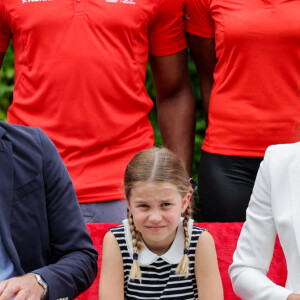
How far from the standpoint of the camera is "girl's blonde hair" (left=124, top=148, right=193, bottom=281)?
9.70 ft

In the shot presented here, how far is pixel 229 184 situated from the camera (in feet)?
12.6

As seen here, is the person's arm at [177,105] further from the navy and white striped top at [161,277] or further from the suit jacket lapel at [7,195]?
the suit jacket lapel at [7,195]

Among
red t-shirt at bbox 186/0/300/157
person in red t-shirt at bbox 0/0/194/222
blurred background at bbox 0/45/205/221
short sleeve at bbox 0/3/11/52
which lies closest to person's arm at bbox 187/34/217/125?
red t-shirt at bbox 186/0/300/157

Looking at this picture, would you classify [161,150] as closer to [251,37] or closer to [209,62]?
[251,37]

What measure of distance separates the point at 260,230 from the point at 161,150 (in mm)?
448

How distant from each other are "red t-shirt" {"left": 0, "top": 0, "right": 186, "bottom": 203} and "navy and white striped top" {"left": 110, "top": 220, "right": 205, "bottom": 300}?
0.74 m

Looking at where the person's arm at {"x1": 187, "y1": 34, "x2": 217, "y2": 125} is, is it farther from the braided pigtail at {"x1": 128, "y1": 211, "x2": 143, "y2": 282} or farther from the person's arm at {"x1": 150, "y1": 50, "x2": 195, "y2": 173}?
the braided pigtail at {"x1": 128, "y1": 211, "x2": 143, "y2": 282}

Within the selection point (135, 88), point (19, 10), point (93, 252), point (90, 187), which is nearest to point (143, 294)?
point (93, 252)

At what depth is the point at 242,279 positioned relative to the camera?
2898 mm

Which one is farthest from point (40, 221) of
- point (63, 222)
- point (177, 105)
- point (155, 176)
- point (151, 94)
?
point (151, 94)

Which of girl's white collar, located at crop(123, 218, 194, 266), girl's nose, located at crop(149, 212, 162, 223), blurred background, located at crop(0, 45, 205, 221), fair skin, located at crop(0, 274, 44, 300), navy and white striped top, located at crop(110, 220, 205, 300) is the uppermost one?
girl's nose, located at crop(149, 212, 162, 223)

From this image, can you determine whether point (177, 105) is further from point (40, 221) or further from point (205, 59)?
point (40, 221)

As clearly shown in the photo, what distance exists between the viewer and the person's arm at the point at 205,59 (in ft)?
13.2

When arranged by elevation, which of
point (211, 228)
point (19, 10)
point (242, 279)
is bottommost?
point (211, 228)
